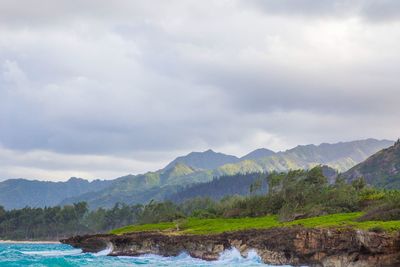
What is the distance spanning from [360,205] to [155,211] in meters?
89.3

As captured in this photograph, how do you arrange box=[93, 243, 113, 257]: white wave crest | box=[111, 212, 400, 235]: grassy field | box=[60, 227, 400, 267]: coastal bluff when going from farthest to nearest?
box=[93, 243, 113, 257]: white wave crest < box=[111, 212, 400, 235]: grassy field < box=[60, 227, 400, 267]: coastal bluff

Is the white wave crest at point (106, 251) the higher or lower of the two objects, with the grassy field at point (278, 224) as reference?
lower

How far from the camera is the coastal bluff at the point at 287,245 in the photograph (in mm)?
50156

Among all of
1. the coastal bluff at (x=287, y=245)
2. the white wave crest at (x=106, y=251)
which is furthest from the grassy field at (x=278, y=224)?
the white wave crest at (x=106, y=251)

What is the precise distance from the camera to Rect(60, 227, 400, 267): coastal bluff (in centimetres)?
5016

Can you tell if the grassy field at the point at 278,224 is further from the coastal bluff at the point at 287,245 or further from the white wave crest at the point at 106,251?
the white wave crest at the point at 106,251

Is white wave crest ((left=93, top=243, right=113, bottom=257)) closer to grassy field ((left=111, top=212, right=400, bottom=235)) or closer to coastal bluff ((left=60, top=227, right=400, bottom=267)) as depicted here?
coastal bluff ((left=60, top=227, right=400, bottom=267))

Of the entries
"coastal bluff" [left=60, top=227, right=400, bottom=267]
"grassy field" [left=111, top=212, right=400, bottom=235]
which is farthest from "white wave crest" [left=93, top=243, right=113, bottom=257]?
"grassy field" [left=111, top=212, right=400, bottom=235]

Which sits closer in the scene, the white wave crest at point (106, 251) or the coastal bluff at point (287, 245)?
the coastal bluff at point (287, 245)

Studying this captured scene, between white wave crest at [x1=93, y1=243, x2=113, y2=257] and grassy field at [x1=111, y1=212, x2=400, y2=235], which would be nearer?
grassy field at [x1=111, y1=212, x2=400, y2=235]

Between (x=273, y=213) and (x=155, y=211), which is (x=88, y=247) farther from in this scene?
(x=155, y=211)

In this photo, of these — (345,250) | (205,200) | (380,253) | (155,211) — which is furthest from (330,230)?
(205,200)

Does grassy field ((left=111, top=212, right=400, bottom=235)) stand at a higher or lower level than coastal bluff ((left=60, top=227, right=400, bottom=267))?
higher

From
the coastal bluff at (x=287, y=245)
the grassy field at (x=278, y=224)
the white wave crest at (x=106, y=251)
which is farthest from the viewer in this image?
the white wave crest at (x=106, y=251)
